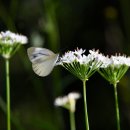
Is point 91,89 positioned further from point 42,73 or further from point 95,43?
point 42,73

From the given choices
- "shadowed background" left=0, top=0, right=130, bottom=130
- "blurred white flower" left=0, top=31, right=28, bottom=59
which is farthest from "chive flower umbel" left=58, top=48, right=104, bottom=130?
"shadowed background" left=0, top=0, right=130, bottom=130

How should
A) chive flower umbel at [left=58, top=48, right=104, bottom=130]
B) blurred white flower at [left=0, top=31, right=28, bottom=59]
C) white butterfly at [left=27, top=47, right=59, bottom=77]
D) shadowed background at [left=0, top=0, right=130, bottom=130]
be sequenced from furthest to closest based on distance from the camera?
shadowed background at [left=0, top=0, right=130, bottom=130] → blurred white flower at [left=0, top=31, right=28, bottom=59] → white butterfly at [left=27, top=47, right=59, bottom=77] → chive flower umbel at [left=58, top=48, right=104, bottom=130]

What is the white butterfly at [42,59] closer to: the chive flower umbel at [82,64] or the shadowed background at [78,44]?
the chive flower umbel at [82,64]

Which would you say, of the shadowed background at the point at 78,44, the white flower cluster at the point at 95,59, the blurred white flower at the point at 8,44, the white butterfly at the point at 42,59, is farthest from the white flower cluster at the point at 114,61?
the shadowed background at the point at 78,44

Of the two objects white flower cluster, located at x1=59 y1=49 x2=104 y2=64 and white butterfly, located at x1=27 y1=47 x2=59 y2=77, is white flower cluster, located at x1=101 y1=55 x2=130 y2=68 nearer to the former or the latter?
white flower cluster, located at x1=59 y1=49 x2=104 y2=64

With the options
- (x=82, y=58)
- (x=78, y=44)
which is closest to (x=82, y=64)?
(x=82, y=58)

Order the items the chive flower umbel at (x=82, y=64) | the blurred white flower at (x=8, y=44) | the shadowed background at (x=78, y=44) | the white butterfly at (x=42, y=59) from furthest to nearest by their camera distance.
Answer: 1. the shadowed background at (x=78, y=44)
2. the blurred white flower at (x=8, y=44)
3. the white butterfly at (x=42, y=59)
4. the chive flower umbel at (x=82, y=64)

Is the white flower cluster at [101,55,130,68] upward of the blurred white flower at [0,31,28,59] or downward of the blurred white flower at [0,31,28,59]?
downward

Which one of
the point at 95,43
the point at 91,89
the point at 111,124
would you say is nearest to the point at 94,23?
the point at 95,43
